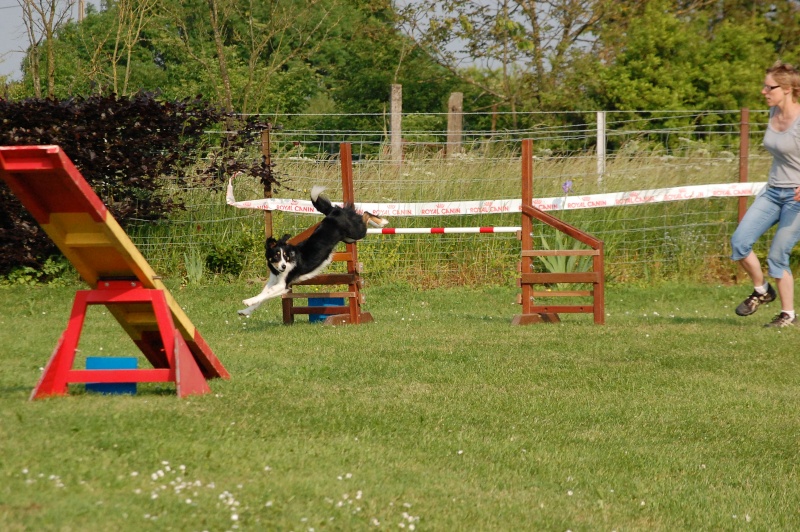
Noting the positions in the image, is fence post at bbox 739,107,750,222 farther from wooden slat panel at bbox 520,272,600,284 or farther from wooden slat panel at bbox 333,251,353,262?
wooden slat panel at bbox 333,251,353,262

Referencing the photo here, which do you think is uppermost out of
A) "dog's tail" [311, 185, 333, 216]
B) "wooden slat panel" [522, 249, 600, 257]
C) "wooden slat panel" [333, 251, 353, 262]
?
"dog's tail" [311, 185, 333, 216]

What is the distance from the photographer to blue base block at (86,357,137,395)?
5012mm

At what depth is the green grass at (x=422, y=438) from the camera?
348 centimetres

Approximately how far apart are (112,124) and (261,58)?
15.3 m

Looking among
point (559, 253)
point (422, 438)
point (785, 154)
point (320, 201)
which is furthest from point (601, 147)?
point (422, 438)

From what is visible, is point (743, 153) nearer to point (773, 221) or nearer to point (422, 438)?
point (773, 221)

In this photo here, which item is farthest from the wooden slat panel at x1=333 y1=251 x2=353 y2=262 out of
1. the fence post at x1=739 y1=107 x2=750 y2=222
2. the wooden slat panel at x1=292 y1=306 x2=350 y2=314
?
the fence post at x1=739 y1=107 x2=750 y2=222

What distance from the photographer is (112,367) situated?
5.02 m

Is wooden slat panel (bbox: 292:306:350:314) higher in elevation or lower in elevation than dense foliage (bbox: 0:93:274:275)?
lower

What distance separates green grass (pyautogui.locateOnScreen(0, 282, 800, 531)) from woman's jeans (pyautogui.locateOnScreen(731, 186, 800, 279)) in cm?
78

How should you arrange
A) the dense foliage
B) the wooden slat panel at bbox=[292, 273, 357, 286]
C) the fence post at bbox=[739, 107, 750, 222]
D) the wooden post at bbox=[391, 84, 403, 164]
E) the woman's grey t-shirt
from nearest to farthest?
1. the woman's grey t-shirt
2. the wooden slat panel at bbox=[292, 273, 357, 286]
3. the dense foliage
4. the fence post at bbox=[739, 107, 750, 222]
5. the wooden post at bbox=[391, 84, 403, 164]

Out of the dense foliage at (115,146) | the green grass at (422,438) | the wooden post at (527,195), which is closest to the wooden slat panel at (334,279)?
the green grass at (422,438)

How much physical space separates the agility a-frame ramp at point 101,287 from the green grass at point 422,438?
5.9 inches

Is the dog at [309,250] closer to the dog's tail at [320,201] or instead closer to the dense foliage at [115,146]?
the dog's tail at [320,201]
